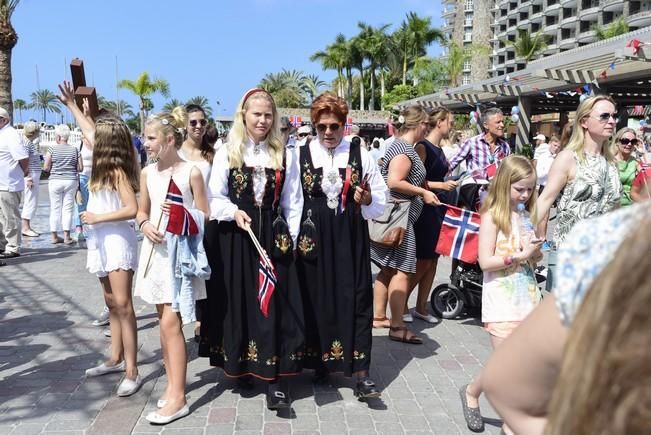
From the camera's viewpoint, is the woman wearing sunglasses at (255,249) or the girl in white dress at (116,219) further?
the girl in white dress at (116,219)

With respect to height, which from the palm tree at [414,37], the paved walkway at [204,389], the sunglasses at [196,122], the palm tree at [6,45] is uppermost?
the palm tree at [414,37]

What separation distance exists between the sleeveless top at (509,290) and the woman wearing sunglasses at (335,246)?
883mm

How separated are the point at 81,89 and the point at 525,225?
3.82 metres

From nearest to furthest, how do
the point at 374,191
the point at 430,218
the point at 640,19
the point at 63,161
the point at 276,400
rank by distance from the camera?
the point at 276,400
the point at 374,191
the point at 430,218
the point at 63,161
the point at 640,19

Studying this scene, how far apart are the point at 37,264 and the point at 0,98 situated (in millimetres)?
9693

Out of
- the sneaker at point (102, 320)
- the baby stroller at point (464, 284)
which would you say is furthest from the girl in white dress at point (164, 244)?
the baby stroller at point (464, 284)

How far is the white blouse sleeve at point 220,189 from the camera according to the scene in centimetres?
375

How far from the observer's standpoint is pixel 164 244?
3793 mm

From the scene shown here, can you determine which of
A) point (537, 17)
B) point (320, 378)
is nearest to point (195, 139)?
point (320, 378)

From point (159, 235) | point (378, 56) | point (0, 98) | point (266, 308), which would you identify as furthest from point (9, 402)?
point (378, 56)

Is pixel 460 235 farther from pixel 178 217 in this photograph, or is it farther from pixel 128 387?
pixel 128 387

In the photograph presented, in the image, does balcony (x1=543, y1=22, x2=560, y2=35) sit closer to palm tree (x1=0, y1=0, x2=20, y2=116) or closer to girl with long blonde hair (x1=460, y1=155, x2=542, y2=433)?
palm tree (x1=0, y1=0, x2=20, y2=116)

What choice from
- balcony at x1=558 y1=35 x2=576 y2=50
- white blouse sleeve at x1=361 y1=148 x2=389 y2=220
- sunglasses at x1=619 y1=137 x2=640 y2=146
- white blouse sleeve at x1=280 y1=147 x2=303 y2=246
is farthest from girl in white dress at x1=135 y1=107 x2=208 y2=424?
balcony at x1=558 y1=35 x2=576 y2=50

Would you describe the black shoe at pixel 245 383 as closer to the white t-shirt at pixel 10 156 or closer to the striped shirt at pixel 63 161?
the white t-shirt at pixel 10 156
